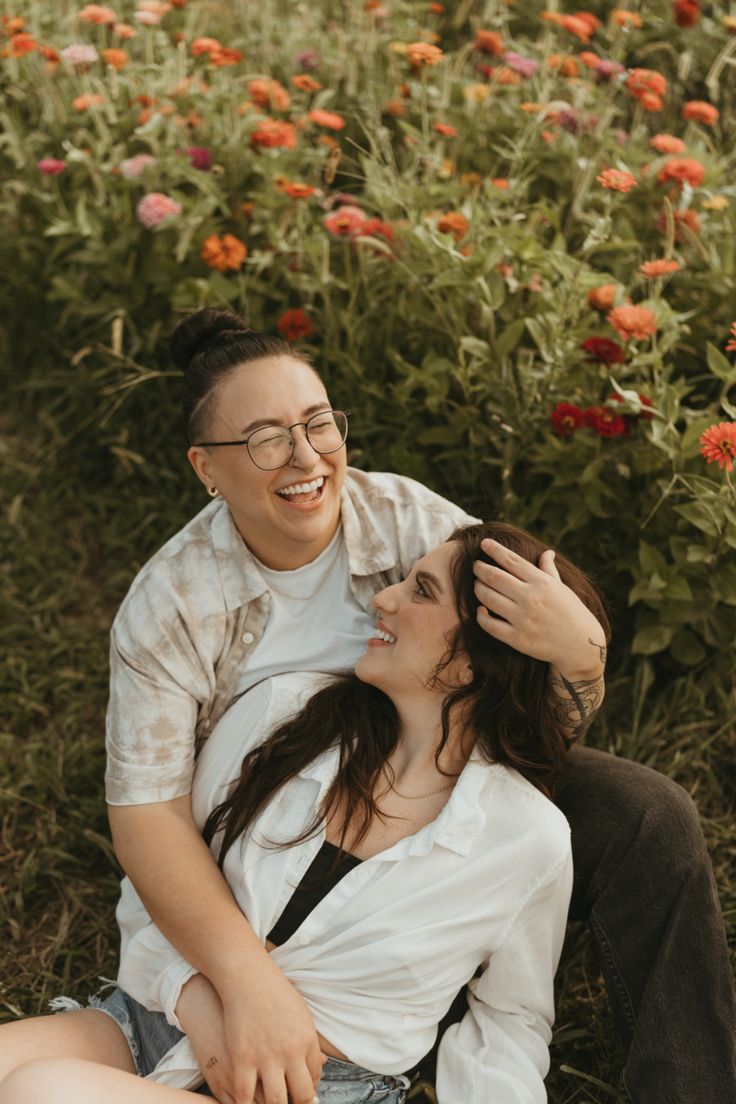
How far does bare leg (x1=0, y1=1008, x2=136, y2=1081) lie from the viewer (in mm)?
1894

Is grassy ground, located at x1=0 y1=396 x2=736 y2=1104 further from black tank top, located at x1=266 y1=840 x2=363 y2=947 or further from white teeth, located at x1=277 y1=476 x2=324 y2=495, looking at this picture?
white teeth, located at x1=277 y1=476 x2=324 y2=495

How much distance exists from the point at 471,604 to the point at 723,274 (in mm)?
1391

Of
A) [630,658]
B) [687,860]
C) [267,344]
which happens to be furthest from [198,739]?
[630,658]

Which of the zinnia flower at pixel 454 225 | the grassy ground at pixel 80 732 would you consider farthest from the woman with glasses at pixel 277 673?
the zinnia flower at pixel 454 225

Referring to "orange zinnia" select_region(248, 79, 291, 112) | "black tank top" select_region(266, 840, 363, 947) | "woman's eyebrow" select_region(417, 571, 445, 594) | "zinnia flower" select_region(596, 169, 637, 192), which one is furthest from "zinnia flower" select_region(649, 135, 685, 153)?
"black tank top" select_region(266, 840, 363, 947)

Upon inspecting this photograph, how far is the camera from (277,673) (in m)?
2.28

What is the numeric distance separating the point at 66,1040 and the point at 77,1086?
11.9 inches

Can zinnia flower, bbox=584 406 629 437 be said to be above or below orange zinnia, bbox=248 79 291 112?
below

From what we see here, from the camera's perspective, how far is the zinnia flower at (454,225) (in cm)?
281

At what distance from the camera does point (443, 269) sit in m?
2.78

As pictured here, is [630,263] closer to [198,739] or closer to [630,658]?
[630,658]

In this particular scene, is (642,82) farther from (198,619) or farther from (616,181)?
(198,619)

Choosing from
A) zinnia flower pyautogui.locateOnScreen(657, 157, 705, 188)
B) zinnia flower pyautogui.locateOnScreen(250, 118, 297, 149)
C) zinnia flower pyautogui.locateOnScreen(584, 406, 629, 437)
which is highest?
zinnia flower pyautogui.locateOnScreen(657, 157, 705, 188)

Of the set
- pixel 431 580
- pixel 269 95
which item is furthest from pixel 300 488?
pixel 269 95
